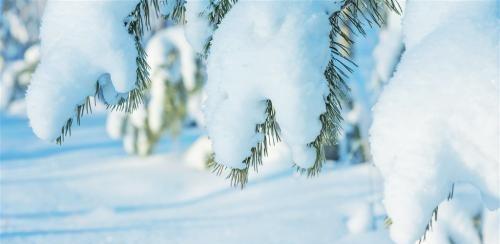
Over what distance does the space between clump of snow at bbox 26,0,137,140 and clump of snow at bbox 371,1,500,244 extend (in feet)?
2.84

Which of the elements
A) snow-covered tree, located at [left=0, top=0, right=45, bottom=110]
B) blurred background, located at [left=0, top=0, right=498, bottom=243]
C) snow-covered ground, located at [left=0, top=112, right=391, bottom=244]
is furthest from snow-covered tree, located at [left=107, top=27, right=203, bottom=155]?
snow-covered tree, located at [left=0, top=0, right=45, bottom=110]

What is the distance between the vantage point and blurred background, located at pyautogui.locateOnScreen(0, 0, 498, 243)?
563 cm

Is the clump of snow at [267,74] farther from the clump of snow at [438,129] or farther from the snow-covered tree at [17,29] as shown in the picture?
the snow-covered tree at [17,29]

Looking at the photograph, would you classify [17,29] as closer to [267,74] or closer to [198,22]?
[198,22]

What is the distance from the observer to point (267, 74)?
1764 millimetres

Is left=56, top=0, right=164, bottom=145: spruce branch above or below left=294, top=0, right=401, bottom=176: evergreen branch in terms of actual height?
above

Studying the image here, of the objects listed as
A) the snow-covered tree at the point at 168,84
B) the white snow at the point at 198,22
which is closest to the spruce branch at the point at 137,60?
the white snow at the point at 198,22

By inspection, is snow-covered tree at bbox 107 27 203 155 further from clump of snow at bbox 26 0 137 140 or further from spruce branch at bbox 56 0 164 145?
clump of snow at bbox 26 0 137 140

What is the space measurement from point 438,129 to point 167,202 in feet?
19.9

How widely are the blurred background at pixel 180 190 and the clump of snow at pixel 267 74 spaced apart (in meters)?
1.70

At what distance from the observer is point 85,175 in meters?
8.71

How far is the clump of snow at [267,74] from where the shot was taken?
69.0 inches

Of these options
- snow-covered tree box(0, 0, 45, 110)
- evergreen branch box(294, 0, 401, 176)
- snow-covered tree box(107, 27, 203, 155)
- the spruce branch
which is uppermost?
snow-covered tree box(0, 0, 45, 110)

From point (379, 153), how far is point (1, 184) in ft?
24.8
